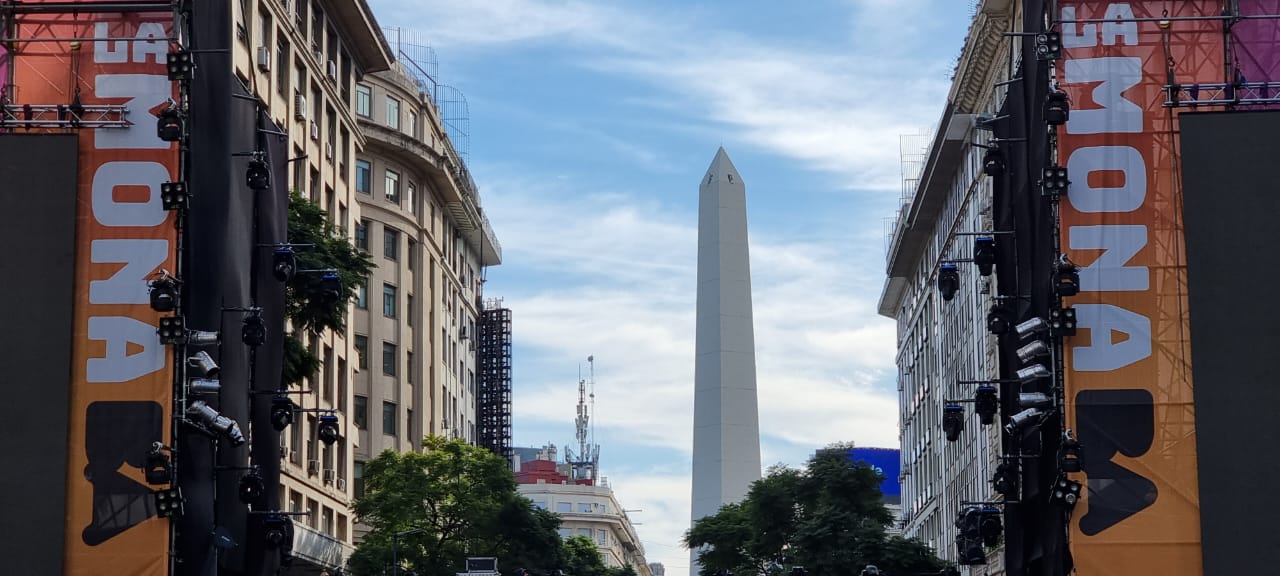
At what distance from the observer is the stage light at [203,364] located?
33250mm

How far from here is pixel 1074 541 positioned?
3378 cm

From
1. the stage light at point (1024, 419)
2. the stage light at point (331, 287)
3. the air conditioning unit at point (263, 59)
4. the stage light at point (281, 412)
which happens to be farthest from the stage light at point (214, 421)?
the air conditioning unit at point (263, 59)

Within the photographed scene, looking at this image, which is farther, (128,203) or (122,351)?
(128,203)

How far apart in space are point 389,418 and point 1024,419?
51639 mm

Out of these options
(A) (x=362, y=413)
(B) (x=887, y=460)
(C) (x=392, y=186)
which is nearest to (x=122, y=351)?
(A) (x=362, y=413)

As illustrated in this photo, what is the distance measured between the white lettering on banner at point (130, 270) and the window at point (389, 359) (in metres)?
49.6

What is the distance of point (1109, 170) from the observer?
3512 centimetres

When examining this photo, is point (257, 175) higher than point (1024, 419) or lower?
higher

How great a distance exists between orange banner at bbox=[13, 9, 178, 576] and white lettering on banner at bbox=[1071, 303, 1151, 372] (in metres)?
17.5

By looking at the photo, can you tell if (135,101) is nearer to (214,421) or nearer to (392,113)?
(214,421)

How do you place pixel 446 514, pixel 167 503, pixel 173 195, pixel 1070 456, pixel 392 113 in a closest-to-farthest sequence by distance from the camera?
pixel 167 503 → pixel 1070 456 → pixel 173 195 → pixel 446 514 → pixel 392 113

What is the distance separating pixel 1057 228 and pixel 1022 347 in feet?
8.06

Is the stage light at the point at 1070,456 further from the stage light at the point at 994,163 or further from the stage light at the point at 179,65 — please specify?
the stage light at the point at 179,65

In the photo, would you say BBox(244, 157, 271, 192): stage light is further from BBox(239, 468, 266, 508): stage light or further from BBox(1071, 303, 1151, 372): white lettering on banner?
BBox(1071, 303, 1151, 372): white lettering on banner
